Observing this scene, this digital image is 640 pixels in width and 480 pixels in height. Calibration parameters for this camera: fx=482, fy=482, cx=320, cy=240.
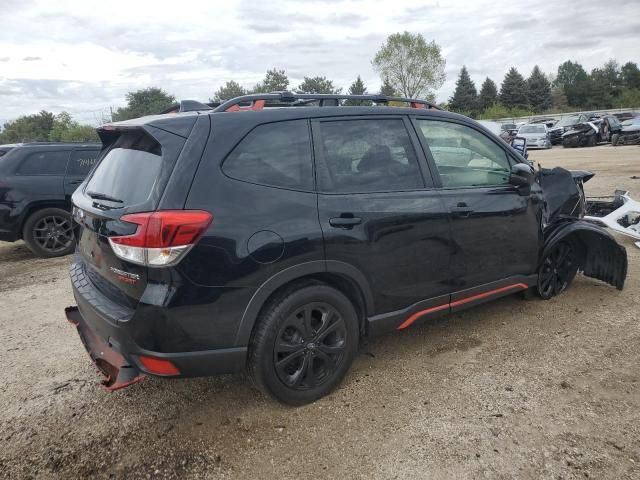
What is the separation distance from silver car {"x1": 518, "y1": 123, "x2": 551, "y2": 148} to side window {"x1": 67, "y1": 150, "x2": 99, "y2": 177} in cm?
2420

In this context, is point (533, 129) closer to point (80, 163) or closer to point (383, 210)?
point (80, 163)

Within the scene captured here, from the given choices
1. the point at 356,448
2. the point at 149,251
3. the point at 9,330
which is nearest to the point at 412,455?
the point at 356,448

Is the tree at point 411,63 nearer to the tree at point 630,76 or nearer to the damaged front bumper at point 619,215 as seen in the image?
the tree at point 630,76

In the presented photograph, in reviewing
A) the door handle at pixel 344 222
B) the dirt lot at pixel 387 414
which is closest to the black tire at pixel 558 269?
the dirt lot at pixel 387 414

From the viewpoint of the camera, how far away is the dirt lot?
2.46 meters

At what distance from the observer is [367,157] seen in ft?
10.3

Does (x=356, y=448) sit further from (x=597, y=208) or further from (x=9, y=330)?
(x=597, y=208)

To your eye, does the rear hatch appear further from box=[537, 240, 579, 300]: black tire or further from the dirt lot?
box=[537, 240, 579, 300]: black tire

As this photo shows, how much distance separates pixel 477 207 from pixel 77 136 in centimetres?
3988

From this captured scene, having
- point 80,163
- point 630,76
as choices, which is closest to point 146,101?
point 80,163

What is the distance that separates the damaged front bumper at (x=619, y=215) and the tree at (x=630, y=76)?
255ft

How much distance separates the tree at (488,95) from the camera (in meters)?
72.4

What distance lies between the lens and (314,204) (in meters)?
2.78

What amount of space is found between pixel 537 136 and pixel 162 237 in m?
27.8
